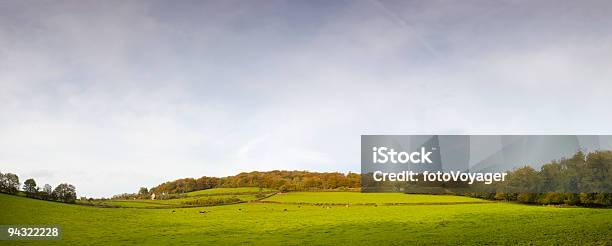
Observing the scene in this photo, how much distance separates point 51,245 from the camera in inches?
2023

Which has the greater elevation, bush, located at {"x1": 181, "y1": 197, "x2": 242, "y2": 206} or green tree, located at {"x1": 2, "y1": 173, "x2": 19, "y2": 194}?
green tree, located at {"x1": 2, "y1": 173, "x2": 19, "y2": 194}

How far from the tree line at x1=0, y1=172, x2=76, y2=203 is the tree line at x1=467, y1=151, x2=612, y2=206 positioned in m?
75.6

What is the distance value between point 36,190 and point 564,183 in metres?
90.6

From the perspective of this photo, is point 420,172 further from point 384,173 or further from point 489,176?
point 489,176

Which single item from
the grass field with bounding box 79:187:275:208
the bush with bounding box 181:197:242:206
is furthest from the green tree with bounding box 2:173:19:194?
the bush with bounding box 181:197:242:206

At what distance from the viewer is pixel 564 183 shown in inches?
3275

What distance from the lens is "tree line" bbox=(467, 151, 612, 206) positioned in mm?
77875

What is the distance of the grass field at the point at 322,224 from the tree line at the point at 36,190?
3.33 meters

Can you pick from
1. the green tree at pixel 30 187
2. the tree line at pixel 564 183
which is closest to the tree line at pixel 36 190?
the green tree at pixel 30 187

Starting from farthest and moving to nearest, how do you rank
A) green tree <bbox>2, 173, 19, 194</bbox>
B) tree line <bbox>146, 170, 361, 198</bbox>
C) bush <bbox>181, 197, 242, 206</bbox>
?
tree line <bbox>146, 170, 361, 198</bbox>, bush <bbox>181, 197, 242, 206</bbox>, green tree <bbox>2, 173, 19, 194</bbox>

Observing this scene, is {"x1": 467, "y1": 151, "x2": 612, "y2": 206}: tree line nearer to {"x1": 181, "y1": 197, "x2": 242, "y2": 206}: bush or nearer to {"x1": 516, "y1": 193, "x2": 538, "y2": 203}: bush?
{"x1": 516, "y1": 193, "x2": 538, "y2": 203}: bush

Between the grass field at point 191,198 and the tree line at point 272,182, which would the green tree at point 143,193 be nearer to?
the tree line at point 272,182

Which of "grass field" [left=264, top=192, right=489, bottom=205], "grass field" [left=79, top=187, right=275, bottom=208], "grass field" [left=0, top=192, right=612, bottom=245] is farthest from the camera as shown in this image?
"grass field" [left=264, top=192, right=489, bottom=205]

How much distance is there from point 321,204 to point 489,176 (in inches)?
1500
